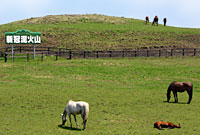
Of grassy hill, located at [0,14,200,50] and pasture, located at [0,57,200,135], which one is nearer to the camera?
pasture, located at [0,57,200,135]

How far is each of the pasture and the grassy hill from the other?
24.2 meters

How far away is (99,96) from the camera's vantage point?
24.8 meters

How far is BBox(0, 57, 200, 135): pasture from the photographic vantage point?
1628cm

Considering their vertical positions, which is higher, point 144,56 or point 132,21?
point 132,21

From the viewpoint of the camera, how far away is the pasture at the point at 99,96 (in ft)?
53.4

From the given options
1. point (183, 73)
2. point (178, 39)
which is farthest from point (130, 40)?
point (183, 73)

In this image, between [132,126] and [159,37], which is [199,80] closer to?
[132,126]

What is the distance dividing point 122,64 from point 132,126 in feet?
82.3

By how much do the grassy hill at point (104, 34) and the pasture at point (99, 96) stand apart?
24245 mm

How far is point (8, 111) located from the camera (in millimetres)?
19375

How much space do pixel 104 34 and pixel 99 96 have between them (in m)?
49.7

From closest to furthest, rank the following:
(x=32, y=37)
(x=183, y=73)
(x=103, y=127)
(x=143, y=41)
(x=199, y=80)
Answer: (x=103, y=127) → (x=199, y=80) → (x=183, y=73) → (x=32, y=37) → (x=143, y=41)

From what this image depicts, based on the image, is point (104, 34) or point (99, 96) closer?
point (99, 96)

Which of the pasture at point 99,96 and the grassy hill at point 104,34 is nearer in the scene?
the pasture at point 99,96
